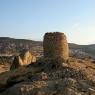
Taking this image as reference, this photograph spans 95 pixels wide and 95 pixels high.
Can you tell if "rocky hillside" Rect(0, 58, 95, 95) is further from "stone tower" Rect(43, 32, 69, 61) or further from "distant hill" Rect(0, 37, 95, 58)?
"distant hill" Rect(0, 37, 95, 58)

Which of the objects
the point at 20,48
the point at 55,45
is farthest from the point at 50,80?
the point at 20,48

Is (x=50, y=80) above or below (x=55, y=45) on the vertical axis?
below

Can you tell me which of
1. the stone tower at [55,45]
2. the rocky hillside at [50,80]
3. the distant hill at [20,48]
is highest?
the stone tower at [55,45]

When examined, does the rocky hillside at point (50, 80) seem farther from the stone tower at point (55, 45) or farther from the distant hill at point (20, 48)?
the distant hill at point (20, 48)

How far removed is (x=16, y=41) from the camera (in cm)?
19075

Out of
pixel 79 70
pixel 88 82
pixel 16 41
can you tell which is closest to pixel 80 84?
pixel 88 82

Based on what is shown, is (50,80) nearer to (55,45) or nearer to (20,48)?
(55,45)

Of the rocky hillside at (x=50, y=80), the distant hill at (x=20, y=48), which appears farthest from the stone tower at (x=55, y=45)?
the distant hill at (x=20, y=48)

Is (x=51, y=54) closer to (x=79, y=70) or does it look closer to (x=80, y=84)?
(x=79, y=70)

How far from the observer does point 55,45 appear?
76.1 feet

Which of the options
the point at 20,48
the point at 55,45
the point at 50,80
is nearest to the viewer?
the point at 50,80

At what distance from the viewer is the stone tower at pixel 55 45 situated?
902 inches

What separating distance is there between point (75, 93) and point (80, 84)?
94 cm

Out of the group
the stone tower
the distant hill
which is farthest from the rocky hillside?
the distant hill
